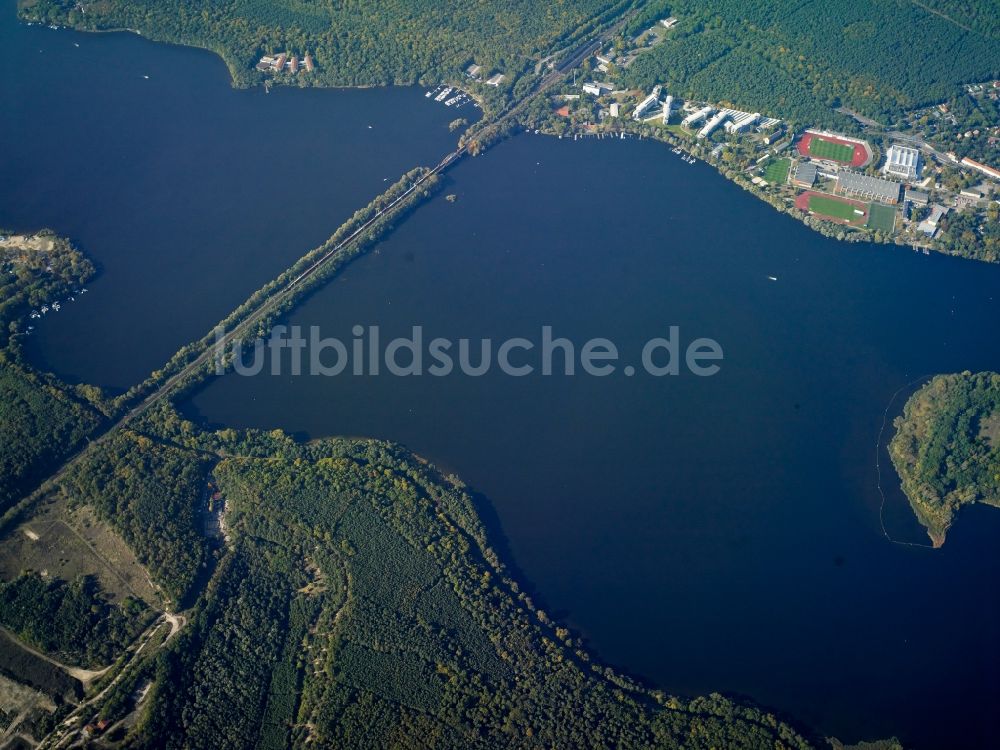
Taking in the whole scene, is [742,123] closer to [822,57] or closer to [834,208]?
[834,208]

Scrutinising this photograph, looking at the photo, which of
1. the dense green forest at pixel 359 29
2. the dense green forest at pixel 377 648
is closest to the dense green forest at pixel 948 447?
the dense green forest at pixel 377 648

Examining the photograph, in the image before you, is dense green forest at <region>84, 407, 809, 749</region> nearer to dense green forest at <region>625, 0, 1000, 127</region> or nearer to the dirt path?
the dirt path

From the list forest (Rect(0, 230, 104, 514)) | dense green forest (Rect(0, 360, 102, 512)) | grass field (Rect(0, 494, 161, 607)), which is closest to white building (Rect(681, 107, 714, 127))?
forest (Rect(0, 230, 104, 514))

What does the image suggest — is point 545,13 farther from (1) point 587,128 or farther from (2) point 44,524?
(2) point 44,524

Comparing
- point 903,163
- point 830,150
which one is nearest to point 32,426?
point 830,150

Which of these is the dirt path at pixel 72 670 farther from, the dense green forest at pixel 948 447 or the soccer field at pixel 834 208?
the soccer field at pixel 834 208
